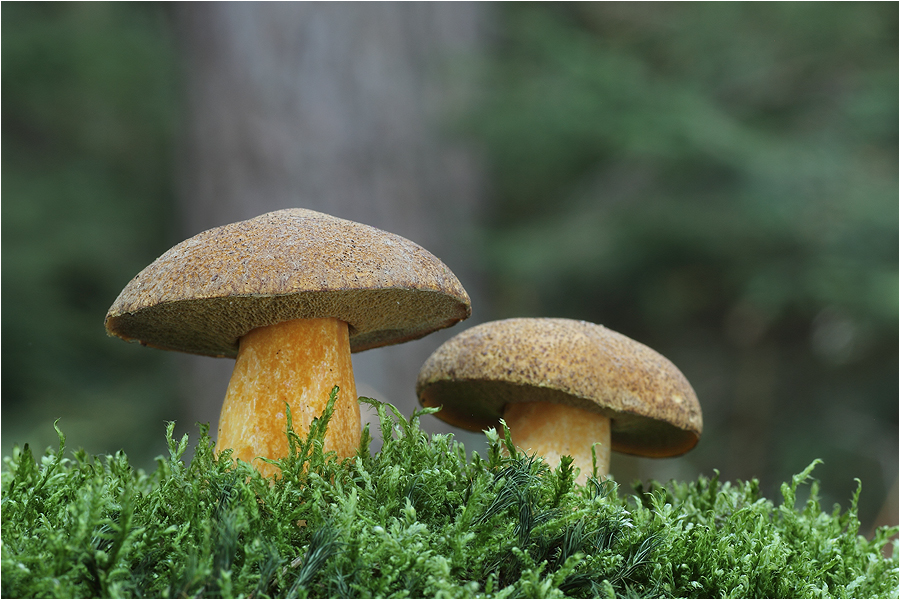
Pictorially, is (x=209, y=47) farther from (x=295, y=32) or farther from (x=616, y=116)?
(x=616, y=116)

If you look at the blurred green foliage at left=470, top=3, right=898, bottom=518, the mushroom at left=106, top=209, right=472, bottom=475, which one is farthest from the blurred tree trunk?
the mushroom at left=106, top=209, right=472, bottom=475

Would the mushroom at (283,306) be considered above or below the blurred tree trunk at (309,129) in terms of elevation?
below

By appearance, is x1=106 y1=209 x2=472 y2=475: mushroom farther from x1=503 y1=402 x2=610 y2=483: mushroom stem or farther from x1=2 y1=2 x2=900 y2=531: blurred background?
x1=2 y1=2 x2=900 y2=531: blurred background

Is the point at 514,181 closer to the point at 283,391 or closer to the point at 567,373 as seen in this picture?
the point at 567,373

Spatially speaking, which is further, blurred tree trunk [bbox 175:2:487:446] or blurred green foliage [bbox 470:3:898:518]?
blurred green foliage [bbox 470:3:898:518]

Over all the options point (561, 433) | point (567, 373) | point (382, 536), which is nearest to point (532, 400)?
point (561, 433)

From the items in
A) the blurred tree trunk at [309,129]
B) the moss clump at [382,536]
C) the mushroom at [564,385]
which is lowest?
the moss clump at [382,536]

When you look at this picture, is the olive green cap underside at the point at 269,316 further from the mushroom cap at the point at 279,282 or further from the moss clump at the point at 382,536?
the moss clump at the point at 382,536

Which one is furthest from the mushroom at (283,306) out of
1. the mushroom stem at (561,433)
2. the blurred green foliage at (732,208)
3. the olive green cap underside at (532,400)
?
the blurred green foliage at (732,208)
